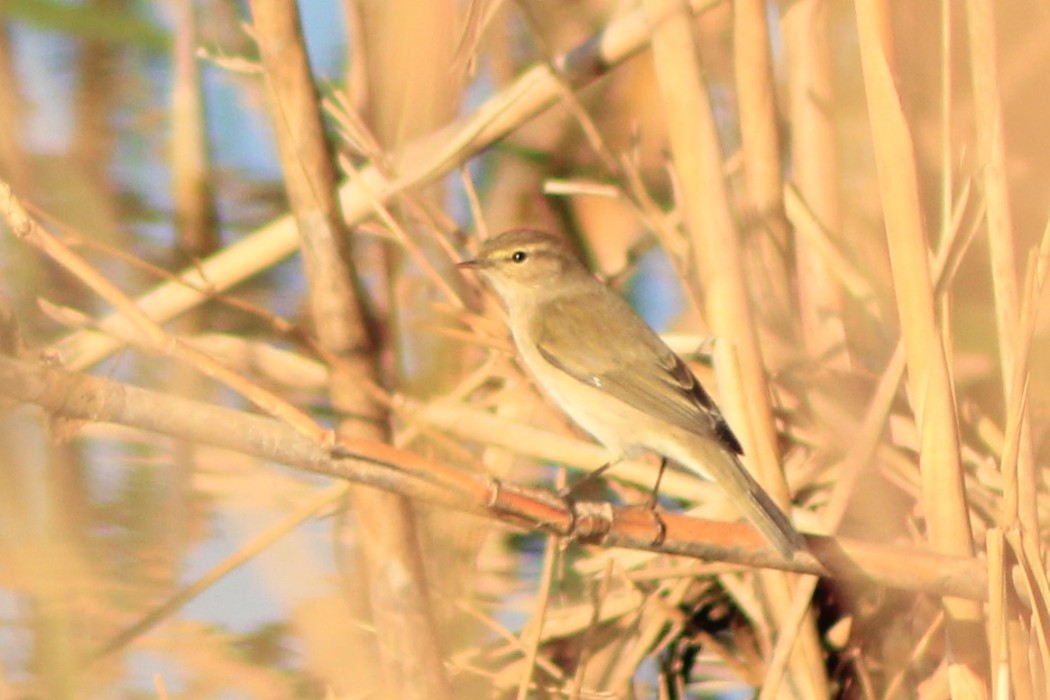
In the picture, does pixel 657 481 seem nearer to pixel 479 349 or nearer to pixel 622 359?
pixel 622 359

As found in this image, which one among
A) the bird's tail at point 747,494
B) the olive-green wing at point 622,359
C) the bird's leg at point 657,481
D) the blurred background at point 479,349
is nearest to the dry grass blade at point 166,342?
the blurred background at point 479,349

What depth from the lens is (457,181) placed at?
418 centimetres

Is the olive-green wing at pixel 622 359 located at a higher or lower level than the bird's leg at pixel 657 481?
higher

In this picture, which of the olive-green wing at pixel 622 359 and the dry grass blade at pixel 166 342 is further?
the olive-green wing at pixel 622 359

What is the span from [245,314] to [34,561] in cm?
188

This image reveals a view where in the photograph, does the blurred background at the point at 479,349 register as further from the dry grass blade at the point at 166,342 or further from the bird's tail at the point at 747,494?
the dry grass blade at the point at 166,342

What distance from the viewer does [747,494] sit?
2615mm

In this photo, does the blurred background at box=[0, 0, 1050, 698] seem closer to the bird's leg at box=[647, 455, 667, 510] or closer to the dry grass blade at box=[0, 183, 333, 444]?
the bird's leg at box=[647, 455, 667, 510]

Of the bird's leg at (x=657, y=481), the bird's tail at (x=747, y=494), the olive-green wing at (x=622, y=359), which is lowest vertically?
the bird's tail at (x=747, y=494)

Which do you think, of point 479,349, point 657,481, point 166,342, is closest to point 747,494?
point 657,481

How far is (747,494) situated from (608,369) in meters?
0.77

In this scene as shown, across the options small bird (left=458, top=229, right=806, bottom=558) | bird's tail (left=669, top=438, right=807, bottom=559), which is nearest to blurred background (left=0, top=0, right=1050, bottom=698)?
small bird (left=458, top=229, right=806, bottom=558)

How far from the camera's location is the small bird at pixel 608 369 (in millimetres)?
2777

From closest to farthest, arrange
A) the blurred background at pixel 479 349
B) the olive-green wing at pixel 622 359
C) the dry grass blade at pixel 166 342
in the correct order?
the dry grass blade at pixel 166 342 → the blurred background at pixel 479 349 → the olive-green wing at pixel 622 359
